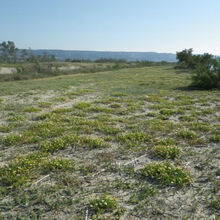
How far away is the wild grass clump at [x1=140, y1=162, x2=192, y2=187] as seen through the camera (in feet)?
14.5

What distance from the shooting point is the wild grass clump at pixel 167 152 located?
552cm

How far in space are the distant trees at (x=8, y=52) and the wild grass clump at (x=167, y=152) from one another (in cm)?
10888

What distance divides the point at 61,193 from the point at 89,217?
0.86 meters

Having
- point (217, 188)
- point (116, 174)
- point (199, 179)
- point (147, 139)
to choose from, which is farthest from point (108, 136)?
point (217, 188)

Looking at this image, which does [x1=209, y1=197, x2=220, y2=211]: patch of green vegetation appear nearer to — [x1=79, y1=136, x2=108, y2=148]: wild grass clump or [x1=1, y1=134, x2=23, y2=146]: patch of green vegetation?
[x1=79, y1=136, x2=108, y2=148]: wild grass clump

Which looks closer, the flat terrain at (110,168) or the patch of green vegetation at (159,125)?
the flat terrain at (110,168)

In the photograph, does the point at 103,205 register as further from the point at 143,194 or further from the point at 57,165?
the point at 57,165

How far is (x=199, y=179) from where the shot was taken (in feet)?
15.1

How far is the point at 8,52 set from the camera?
10550cm

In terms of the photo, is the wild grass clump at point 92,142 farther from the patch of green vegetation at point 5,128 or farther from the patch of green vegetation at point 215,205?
the patch of green vegetation at point 215,205

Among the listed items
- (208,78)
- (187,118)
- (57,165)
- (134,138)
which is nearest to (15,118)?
(57,165)

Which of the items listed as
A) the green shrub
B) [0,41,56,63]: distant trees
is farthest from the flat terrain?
[0,41,56,63]: distant trees

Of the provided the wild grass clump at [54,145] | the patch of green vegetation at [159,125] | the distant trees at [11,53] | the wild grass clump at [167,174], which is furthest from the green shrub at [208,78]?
the distant trees at [11,53]

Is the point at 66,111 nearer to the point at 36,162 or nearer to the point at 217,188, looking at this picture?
the point at 36,162
